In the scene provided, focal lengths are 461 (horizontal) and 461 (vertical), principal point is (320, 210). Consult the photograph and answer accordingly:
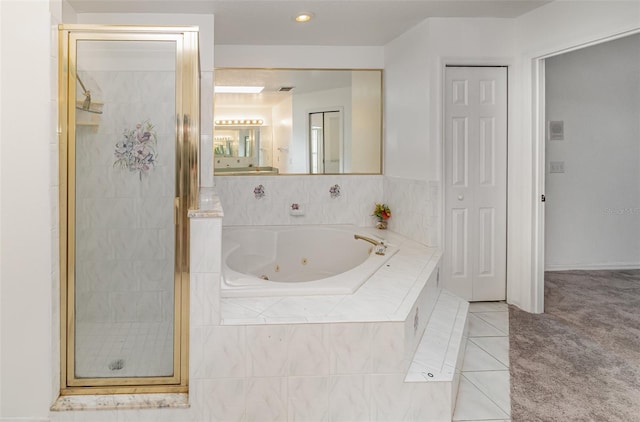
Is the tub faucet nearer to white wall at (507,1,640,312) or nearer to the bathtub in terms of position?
the bathtub

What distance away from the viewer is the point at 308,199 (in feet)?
14.5

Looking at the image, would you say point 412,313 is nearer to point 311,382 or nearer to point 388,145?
point 311,382

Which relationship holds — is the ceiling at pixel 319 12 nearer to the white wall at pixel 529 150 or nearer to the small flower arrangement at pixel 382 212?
the white wall at pixel 529 150

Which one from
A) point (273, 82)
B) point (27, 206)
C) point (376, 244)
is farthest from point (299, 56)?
point (27, 206)

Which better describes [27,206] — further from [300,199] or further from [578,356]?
[578,356]

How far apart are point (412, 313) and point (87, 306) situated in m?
1.47

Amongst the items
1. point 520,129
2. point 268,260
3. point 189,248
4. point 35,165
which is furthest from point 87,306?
point 520,129

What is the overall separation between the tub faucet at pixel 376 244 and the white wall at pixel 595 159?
7.31 ft

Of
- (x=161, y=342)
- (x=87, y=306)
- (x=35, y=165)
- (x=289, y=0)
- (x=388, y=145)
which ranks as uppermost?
(x=289, y=0)

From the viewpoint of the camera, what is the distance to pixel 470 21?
11.5ft

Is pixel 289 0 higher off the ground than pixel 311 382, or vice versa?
pixel 289 0

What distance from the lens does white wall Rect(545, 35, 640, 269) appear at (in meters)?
4.67

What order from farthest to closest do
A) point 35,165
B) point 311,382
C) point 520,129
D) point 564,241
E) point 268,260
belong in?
1. point 564,241
2. point 268,260
3. point 520,129
4. point 311,382
5. point 35,165

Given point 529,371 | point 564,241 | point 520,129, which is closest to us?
point 529,371
